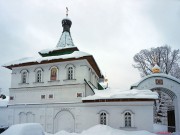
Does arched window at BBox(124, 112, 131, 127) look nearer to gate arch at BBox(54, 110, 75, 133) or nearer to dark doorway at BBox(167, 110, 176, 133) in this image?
gate arch at BBox(54, 110, 75, 133)

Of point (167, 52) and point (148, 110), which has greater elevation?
point (167, 52)

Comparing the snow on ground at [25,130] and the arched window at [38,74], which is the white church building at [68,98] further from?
the snow on ground at [25,130]

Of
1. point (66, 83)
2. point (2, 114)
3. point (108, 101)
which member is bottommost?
point (2, 114)

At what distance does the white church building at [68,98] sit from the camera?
18.6 metres

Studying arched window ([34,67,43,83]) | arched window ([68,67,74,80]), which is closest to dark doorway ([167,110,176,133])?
arched window ([68,67,74,80])

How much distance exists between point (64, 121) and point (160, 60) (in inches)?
632

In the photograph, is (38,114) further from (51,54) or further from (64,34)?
(64,34)

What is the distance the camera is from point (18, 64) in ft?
74.7

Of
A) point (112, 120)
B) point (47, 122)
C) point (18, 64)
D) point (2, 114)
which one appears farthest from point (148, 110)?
point (2, 114)

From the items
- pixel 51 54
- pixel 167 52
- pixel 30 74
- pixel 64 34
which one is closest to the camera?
pixel 30 74

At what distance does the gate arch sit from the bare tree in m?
13.9

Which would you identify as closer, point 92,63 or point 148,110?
point 148,110

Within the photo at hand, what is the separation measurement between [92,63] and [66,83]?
3562 mm

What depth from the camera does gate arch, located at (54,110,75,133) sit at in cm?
1988
